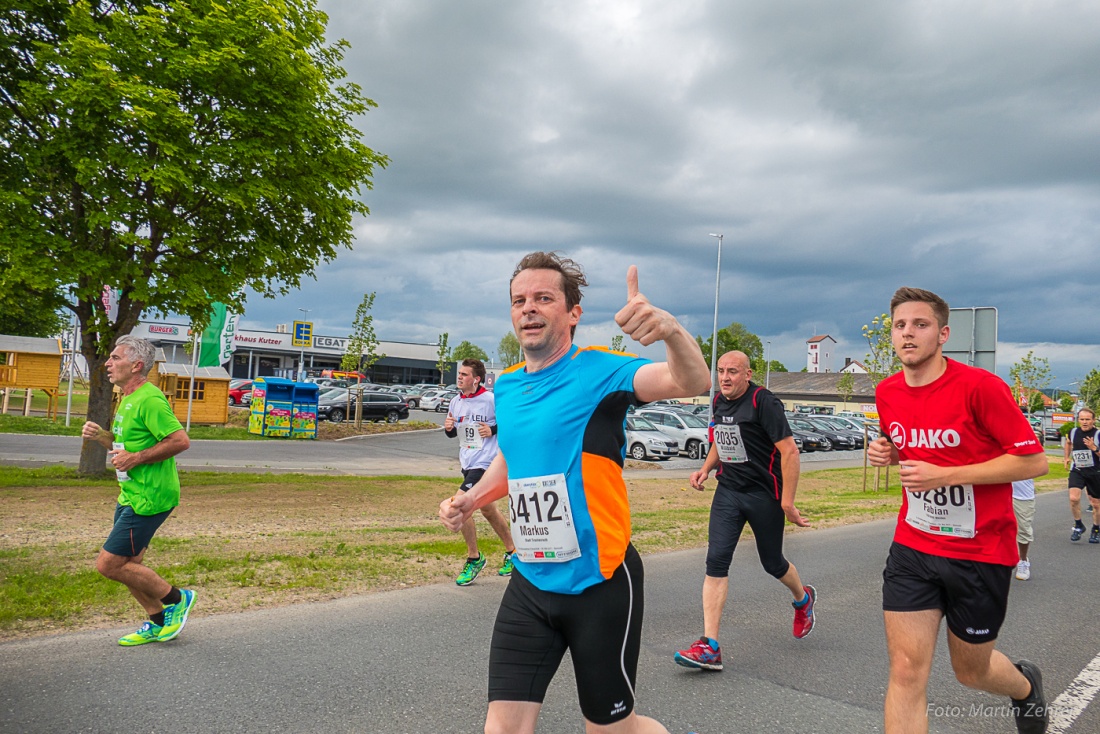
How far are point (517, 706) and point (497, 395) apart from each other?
108 centimetres

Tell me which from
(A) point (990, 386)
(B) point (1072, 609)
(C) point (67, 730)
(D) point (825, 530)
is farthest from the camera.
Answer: (D) point (825, 530)

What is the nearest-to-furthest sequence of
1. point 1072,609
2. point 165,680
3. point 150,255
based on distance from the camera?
1. point 165,680
2. point 1072,609
3. point 150,255

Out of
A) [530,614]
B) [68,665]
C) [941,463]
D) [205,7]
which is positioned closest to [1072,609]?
[941,463]

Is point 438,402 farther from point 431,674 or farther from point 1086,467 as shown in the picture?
point 431,674

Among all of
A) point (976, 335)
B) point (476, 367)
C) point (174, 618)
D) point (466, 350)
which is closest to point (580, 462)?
point (174, 618)

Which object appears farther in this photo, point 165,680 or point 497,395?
point 165,680

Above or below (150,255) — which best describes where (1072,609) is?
below

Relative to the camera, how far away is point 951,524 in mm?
3213

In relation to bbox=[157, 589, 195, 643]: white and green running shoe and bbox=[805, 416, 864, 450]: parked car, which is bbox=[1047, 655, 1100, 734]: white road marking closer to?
bbox=[157, 589, 195, 643]: white and green running shoe

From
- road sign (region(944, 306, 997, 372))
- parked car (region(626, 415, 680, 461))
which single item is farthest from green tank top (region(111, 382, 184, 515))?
parked car (region(626, 415, 680, 461))

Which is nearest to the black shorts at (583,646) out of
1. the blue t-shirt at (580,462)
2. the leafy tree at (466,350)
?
the blue t-shirt at (580,462)

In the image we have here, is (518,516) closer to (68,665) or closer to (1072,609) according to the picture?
(68,665)

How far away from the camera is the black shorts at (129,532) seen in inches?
185

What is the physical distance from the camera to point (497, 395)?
9.24 ft
